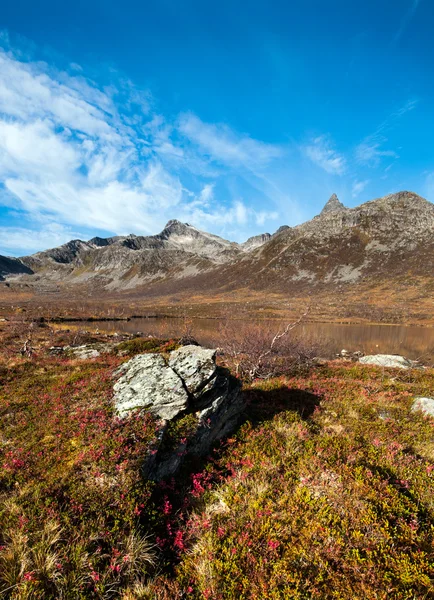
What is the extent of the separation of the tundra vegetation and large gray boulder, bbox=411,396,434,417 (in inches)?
66.8

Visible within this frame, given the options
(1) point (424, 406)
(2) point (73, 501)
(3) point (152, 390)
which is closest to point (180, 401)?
(3) point (152, 390)

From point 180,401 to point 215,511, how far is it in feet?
10.5

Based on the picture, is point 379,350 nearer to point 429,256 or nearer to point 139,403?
point 139,403

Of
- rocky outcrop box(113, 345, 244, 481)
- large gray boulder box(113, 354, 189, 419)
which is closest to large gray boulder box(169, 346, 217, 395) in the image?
rocky outcrop box(113, 345, 244, 481)

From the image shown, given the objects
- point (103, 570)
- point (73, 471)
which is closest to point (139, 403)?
point (73, 471)

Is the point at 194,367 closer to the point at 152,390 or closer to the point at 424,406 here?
the point at 152,390

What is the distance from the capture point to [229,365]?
19297 millimetres

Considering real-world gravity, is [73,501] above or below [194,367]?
below

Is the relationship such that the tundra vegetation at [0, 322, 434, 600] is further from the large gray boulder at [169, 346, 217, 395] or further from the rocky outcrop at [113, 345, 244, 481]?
the large gray boulder at [169, 346, 217, 395]

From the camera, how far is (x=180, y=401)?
8.78 m

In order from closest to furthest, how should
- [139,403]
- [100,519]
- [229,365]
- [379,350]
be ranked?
[100,519] < [139,403] < [229,365] < [379,350]

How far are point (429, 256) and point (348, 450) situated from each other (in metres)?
192

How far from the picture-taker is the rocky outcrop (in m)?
7.51

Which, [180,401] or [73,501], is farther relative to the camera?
[180,401]
